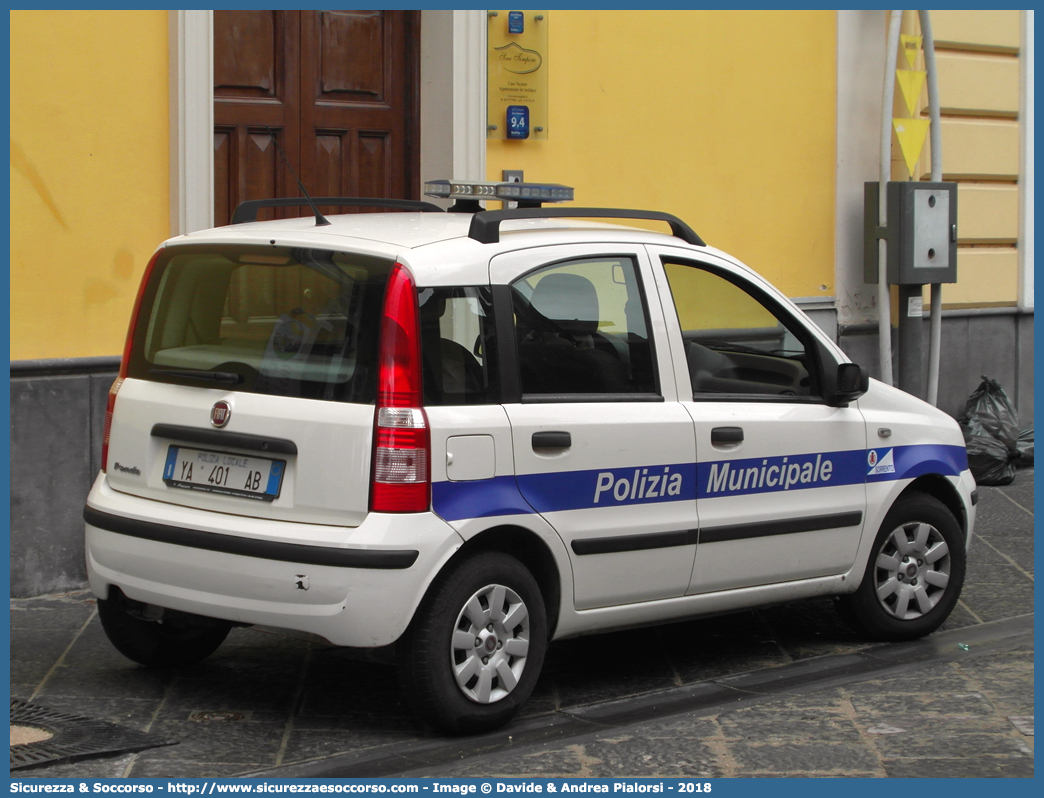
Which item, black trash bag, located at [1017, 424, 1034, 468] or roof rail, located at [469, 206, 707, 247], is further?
black trash bag, located at [1017, 424, 1034, 468]

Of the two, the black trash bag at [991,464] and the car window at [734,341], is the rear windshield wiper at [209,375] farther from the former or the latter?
the black trash bag at [991,464]

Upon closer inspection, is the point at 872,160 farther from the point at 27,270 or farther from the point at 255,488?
the point at 255,488

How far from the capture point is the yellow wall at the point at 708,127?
9.18 m

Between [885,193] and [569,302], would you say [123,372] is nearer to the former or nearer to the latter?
[569,302]

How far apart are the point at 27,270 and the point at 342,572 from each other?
132 inches

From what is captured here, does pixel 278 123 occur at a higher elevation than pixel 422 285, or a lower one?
higher

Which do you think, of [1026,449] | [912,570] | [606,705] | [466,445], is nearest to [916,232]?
[1026,449]

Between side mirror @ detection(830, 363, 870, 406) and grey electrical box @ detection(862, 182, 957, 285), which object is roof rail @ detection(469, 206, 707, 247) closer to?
side mirror @ detection(830, 363, 870, 406)

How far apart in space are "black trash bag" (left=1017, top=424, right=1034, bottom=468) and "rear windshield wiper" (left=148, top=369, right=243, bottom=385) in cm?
772

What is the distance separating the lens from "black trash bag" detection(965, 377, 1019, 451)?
428 inches

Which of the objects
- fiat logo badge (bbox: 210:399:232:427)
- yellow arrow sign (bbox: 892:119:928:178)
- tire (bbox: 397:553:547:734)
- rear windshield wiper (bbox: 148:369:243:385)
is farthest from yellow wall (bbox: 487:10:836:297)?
tire (bbox: 397:553:547:734)

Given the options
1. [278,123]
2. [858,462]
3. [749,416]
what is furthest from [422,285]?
[278,123]

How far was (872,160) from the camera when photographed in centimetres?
1087

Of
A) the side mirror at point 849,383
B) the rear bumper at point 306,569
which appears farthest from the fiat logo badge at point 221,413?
the side mirror at point 849,383
